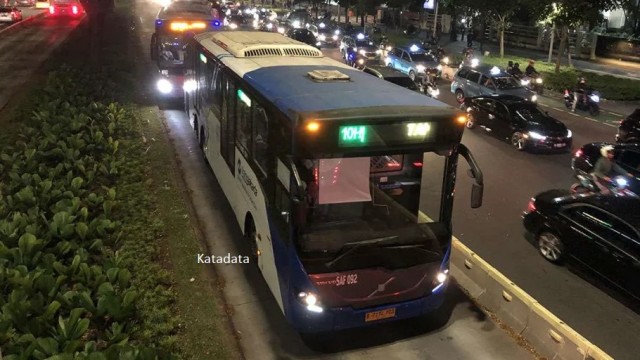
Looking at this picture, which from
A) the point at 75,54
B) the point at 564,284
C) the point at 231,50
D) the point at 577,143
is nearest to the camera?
the point at 564,284

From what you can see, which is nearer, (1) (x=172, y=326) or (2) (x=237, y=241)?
(1) (x=172, y=326)

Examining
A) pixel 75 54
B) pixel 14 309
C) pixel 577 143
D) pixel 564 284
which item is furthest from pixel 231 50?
pixel 75 54

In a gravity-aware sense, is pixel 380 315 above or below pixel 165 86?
below

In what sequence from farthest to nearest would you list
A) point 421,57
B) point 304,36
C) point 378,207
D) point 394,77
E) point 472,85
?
1. point 304,36
2. point 421,57
3. point 472,85
4. point 394,77
5. point 378,207

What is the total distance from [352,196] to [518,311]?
3.13m

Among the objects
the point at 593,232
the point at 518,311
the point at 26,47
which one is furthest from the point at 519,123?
the point at 26,47

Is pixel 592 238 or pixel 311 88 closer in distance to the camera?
pixel 311 88

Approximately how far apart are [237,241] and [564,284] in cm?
604

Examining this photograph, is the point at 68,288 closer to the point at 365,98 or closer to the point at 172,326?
the point at 172,326

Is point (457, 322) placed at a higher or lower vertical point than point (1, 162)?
lower

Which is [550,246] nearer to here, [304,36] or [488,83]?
[488,83]

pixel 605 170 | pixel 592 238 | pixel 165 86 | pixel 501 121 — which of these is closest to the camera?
pixel 592 238

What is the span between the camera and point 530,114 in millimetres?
18250

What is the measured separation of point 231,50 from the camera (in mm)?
11289
